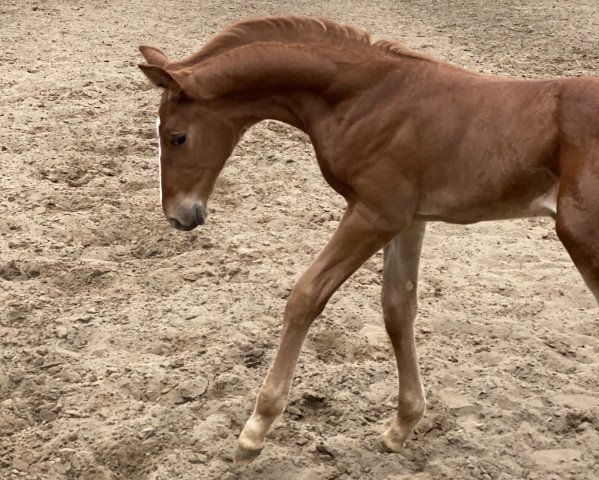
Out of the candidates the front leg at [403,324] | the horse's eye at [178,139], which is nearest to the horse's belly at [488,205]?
the front leg at [403,324]

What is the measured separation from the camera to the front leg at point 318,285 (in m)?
3.26

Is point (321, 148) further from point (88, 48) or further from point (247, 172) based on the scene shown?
point (88, 48)

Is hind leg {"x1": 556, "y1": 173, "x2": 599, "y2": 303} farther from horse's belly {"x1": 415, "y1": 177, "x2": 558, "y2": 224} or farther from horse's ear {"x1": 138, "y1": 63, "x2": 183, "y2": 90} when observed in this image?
horse's ear {"x1": 138, "y1": 63, "x2": 183, "y2": 90}

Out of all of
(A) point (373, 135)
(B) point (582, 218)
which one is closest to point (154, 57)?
(A) point (373, 135)

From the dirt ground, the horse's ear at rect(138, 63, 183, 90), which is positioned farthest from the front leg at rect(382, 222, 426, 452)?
the horse's ear at rect(138, 63, 183, 90)

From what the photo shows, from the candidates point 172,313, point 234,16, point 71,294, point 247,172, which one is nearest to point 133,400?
point 172,313

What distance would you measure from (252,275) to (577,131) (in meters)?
2.44

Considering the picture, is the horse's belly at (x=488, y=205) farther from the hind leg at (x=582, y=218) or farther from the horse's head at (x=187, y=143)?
the horse's head at (x=187, y=143)

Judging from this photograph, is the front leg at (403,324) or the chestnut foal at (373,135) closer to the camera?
the chestnut foal at (373,135)

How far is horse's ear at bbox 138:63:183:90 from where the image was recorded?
323 centimetres

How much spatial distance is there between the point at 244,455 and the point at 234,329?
1207mm

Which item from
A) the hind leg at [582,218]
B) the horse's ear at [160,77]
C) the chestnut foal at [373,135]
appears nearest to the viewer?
the hind leg at [582,218]

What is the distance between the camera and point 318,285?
10.7 feet

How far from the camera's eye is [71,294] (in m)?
4.91
